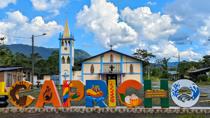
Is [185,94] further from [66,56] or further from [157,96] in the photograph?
[66,56]

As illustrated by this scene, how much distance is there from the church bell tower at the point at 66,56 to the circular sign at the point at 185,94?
48.0m

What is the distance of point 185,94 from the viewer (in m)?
17.3

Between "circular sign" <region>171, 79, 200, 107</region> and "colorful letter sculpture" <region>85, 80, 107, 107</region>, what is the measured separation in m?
3.05

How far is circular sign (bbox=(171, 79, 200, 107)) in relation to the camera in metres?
17.2

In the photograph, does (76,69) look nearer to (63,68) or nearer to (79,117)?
(63,68)

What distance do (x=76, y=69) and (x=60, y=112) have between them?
2023 inches

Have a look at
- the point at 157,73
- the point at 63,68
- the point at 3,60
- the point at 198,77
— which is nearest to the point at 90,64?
the point at 63,68

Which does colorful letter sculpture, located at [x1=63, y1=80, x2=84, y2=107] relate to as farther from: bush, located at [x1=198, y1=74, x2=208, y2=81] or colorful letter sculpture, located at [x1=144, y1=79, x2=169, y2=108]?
bush, located at [x1=198, y1=74, x2=208, y2=81]

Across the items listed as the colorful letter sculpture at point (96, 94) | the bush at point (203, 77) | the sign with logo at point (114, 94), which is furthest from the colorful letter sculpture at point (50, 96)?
the bush at point (203, 77)

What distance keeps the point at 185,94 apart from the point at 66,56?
167ft

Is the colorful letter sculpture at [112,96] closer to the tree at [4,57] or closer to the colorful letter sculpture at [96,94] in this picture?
the colorful letter sculpture at [96,94]

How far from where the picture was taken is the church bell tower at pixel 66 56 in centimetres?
6556

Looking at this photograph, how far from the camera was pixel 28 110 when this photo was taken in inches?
679

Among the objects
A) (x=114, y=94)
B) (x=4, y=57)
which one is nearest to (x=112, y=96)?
(x=114, y=94)
